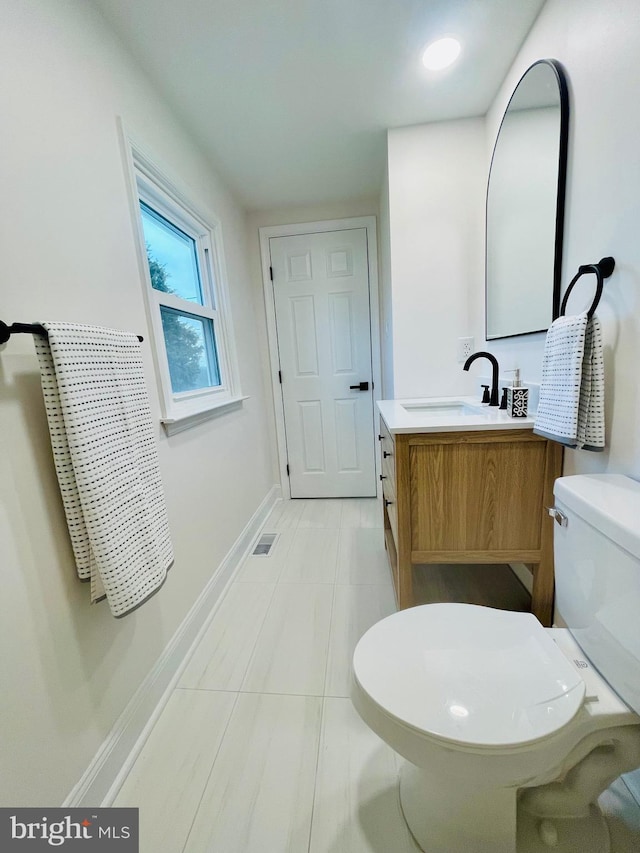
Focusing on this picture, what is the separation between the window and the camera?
53.8 inches

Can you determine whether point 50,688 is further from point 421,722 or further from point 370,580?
point 370,580

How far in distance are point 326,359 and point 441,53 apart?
173 cm

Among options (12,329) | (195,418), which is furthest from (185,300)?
(12,329)

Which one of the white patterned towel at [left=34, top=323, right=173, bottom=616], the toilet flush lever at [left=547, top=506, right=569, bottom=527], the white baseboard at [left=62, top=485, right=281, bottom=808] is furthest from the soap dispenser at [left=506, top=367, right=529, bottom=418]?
the white baseboard at [left=62, top=485, right=281, bottom=808]

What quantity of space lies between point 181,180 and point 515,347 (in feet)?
5.72

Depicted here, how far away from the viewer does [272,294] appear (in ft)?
8.70

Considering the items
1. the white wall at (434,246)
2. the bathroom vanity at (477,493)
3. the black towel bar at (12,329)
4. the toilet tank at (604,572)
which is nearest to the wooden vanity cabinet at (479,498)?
the bathroom vanity at (477,493)

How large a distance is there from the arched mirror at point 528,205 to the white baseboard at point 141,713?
1851 mm

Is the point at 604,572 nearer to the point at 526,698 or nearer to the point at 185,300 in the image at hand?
the point at 526,698

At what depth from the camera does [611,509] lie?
2.18ft

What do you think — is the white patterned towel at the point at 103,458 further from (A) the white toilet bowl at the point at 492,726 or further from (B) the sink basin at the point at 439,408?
(B) the sink basin at the point at 439,408

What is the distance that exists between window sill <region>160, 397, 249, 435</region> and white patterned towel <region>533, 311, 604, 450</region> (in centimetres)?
134

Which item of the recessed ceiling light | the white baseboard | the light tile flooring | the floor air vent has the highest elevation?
the recessed ceiling light

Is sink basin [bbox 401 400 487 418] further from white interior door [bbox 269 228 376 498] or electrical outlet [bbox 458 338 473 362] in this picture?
white interior door [bbox 269 228 376 498]
